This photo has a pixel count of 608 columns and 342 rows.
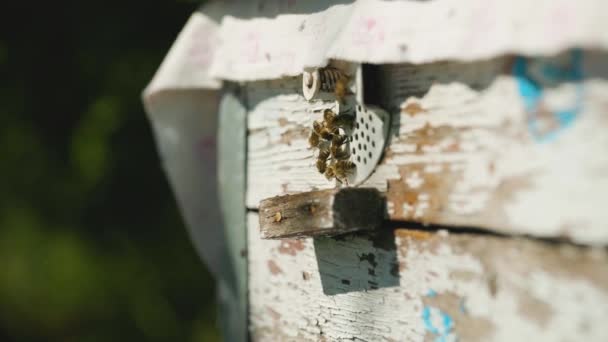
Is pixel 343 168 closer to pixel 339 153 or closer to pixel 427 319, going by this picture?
pixel 339 153

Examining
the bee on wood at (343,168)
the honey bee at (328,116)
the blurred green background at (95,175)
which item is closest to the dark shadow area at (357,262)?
the bee on wood at (343,168)

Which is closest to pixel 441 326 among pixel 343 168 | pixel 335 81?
pixel 343 168

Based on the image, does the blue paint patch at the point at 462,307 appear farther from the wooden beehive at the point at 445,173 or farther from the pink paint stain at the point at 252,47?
the pink paint stain at the point at 252,47

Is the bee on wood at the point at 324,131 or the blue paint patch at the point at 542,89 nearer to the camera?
the blue paint patch at the point at 542,89

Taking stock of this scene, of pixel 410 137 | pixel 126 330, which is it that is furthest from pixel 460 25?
pixel 126 330

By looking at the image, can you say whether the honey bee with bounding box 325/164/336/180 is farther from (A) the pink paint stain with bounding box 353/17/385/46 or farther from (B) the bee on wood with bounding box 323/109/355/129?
(A) the pink paint stain with bounding box 353/17/385/46

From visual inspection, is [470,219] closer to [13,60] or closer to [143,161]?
[143,161]
